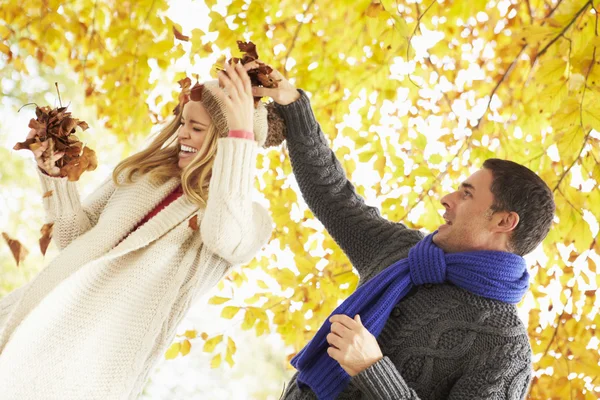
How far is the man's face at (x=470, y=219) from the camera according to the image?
1772 millimetres

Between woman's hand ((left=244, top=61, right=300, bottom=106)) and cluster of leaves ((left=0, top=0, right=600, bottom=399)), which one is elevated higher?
Answer: cluster of leaves ((left=0, top=0, right=600, bottom=399))

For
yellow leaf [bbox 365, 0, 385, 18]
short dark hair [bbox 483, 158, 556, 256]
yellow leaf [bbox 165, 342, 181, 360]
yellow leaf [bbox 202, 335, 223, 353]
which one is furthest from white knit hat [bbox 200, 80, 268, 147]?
yellow leaf [bbox 165, 342, 181, 360]

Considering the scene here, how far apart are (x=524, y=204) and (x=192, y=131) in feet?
2.63

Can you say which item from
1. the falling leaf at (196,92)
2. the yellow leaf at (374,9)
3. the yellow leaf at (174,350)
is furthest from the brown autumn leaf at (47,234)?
the yellow leaf at (374,9)

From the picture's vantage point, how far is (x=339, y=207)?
198 cm

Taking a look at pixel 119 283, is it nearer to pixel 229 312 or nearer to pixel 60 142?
pixel 60 142

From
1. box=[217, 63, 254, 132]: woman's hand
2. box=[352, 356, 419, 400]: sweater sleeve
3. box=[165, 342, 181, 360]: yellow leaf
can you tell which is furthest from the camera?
box=[165, 342, 181, 360]: yellow leaf

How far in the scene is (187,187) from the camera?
1.75 metres

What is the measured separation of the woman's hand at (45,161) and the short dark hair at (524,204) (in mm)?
1024

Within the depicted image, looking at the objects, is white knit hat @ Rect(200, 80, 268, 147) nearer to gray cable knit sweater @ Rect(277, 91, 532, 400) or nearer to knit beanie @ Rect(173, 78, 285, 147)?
knit beanie @ Rect(173, 78, 285, 147)

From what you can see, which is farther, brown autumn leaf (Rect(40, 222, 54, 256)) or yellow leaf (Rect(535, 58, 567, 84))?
yellow leaf (Rect(535, 58, 567, 84))

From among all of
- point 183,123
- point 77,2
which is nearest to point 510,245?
point 183,123

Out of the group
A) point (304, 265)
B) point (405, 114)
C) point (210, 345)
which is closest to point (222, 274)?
point (304, 265)

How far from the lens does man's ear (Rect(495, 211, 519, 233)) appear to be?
5.75 ft
